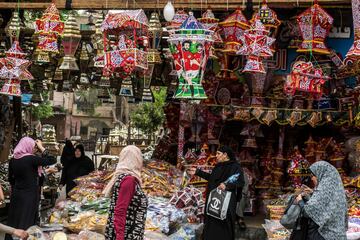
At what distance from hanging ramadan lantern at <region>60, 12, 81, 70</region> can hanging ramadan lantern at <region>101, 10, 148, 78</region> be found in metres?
Result: 0.75

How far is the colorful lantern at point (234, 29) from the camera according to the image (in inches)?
296

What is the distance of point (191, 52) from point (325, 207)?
7.54 feet

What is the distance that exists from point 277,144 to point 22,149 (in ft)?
13.0

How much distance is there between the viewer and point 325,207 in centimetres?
512

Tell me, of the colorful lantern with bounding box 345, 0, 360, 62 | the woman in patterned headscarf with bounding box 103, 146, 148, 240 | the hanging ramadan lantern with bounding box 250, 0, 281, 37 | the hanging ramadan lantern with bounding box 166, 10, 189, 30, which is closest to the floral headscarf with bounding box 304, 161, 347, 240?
the woman in patterned headscarf with bounding box 103, 146, 148, 240

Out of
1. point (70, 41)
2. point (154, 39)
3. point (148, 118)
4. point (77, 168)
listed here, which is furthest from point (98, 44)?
point (148, 118)

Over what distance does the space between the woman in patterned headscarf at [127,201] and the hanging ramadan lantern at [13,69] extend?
3163 millimetres

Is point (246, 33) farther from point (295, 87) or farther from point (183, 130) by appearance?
point (183, 130)

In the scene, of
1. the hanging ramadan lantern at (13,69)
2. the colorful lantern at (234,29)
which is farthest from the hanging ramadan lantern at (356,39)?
the hanging ramadan lantern at (13,69)

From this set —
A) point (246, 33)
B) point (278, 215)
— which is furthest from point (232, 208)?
point (246, 33)

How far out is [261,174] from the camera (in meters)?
9.62

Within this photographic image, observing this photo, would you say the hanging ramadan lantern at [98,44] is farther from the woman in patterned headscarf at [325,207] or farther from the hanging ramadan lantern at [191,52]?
the woman in patterned headscarf at [325,207]

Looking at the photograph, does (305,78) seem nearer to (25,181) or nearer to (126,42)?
(126,42)

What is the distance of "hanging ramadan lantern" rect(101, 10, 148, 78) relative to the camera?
682 centimetres
